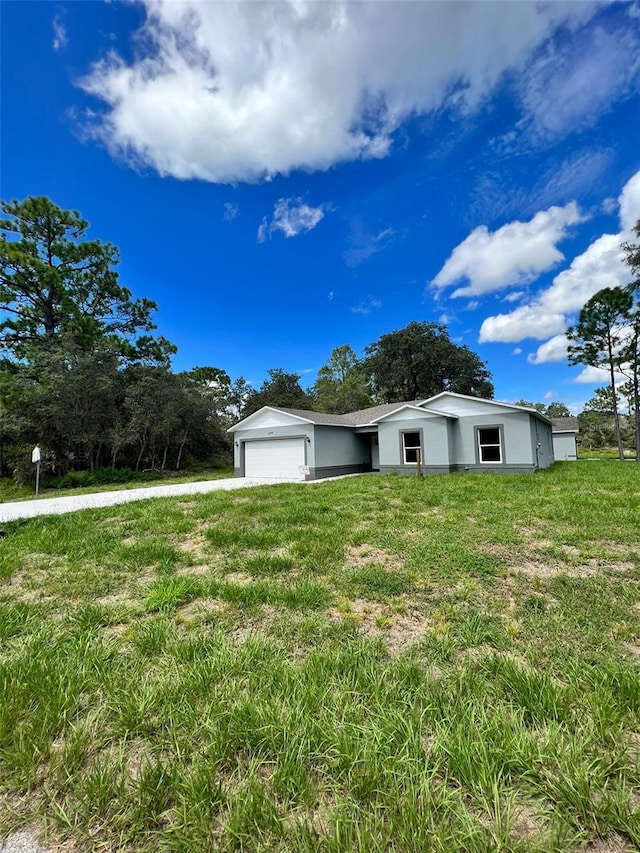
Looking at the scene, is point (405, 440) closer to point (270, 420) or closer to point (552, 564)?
point (270, 420)

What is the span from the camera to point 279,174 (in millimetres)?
12602

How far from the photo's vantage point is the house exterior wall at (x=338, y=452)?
616 inches

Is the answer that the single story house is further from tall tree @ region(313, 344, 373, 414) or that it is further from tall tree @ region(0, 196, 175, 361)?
tall tree @ region(0, 196, 175, 361)

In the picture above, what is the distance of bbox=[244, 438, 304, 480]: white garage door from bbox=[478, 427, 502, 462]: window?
7783 millimetres

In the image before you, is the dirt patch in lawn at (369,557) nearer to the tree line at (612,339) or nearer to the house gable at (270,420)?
the house gable at (270,420)

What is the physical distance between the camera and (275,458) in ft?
55.2

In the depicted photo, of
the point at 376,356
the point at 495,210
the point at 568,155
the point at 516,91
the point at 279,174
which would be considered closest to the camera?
the point at 516,91

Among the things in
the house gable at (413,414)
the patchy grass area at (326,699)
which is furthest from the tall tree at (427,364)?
the patchy grass area at (326,699)

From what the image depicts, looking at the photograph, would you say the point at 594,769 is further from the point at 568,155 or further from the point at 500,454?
the point at 568,155

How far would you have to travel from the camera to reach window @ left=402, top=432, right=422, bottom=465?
14.5 metres

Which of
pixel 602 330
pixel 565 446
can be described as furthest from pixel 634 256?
pixel 565 446

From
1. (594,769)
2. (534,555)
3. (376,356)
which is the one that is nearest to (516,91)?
(534,555)

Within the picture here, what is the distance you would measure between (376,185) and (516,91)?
473cm

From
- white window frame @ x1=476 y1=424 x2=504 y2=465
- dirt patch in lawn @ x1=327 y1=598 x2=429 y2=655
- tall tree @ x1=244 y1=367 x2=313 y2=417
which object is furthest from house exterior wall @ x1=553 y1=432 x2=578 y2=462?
dirt patch in lawn @ x1=327 y1=598 x2=429 y2=655
